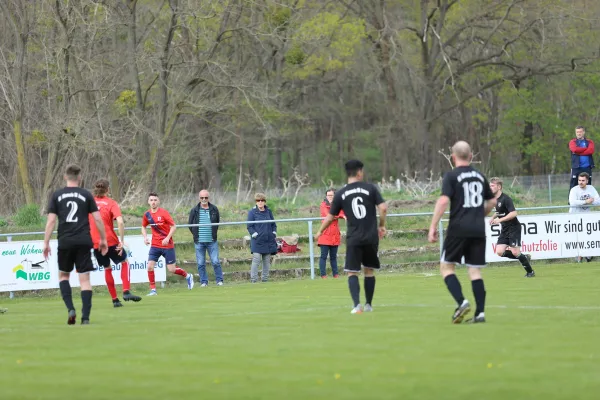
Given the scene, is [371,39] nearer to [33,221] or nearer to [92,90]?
[92,90]

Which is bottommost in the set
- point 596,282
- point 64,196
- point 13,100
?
point 596,282

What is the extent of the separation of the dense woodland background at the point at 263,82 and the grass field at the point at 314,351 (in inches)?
829

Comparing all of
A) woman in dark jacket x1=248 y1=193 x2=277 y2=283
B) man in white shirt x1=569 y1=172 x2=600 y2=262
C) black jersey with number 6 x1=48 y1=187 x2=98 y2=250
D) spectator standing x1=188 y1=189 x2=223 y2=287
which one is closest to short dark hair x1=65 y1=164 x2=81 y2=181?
black jersey with number 6 x1=48 y1=187 x2=98 y2=250

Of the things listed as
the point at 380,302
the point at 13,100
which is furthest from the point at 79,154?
the point at 380,302

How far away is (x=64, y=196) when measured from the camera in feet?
46.8

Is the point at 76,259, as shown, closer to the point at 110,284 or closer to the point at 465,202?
the point at 110,284

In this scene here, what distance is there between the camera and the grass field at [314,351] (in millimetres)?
8289

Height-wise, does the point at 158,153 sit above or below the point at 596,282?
above

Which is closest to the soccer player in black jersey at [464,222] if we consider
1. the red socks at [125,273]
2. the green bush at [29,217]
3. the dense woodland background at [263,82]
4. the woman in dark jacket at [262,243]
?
the red socks at [125,273]

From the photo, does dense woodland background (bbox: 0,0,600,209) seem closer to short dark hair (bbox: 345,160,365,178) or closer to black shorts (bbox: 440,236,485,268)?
short dark hair (bbox: 345,160,365,178)

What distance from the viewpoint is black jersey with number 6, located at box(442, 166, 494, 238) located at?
12.3m

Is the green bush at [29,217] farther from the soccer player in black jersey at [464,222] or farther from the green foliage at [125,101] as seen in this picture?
the soccer player in black jersey at [464,222]

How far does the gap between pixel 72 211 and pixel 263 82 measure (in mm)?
36232

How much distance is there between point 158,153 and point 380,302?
26.2 meters
